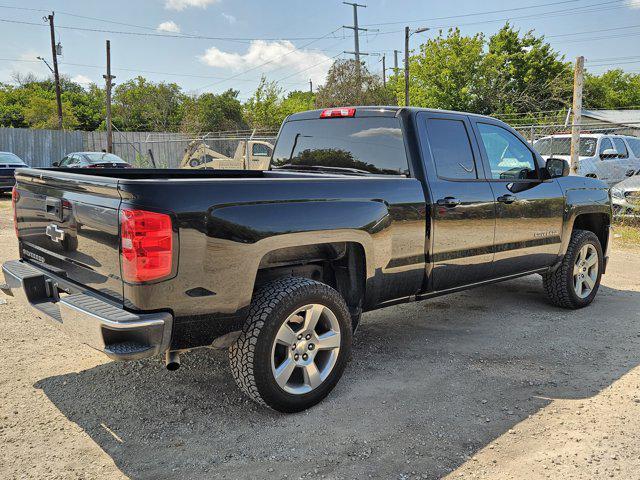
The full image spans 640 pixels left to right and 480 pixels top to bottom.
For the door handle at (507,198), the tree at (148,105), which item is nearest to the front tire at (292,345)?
the door handle at (507,198)

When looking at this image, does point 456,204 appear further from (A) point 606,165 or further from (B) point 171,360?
(A) point 606,165

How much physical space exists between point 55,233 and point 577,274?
494 centimetres

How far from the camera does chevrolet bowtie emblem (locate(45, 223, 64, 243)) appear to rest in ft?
11.0

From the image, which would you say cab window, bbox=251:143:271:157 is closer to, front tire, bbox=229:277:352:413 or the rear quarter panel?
the rear quarter panel

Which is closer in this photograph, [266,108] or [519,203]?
[519,203]

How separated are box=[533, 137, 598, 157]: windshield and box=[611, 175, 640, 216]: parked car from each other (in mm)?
2748

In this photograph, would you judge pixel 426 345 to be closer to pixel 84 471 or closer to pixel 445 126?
pixel 445 126

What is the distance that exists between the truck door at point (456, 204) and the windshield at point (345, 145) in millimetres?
236

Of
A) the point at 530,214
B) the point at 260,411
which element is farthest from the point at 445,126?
the point at 260,411

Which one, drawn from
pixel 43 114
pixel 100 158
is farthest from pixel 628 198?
pixel 43 114

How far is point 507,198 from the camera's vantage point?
188 inches

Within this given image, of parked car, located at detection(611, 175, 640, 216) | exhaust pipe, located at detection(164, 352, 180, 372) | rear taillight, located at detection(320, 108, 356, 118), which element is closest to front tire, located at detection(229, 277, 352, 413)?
exhaust pipe, located at detection(164, 352, 180, 372)

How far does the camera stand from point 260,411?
3.50 m

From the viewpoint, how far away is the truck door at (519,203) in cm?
478
